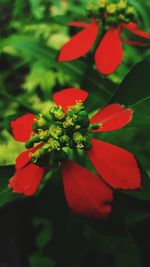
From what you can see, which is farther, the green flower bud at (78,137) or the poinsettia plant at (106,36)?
the poinsettia plant at (106,36)

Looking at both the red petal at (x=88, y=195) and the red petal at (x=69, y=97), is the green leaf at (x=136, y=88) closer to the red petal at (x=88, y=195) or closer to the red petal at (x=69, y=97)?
the red petal at (x=69, y=97)

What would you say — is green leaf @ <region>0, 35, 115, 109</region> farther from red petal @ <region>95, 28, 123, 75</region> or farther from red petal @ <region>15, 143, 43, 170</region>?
red petal @ <region>15, 143, 43, 170</region>

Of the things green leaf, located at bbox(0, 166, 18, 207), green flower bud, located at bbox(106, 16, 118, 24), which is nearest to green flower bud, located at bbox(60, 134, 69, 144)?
green leaf, located at bbox(0, 166, 18, 207)

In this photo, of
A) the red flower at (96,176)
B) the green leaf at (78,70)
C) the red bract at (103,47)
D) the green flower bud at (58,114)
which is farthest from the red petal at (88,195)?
the green leaf at (78,70)

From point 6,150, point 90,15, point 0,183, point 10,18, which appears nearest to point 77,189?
point 0,183

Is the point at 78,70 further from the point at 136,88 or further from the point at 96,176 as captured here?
the point at 96,176
